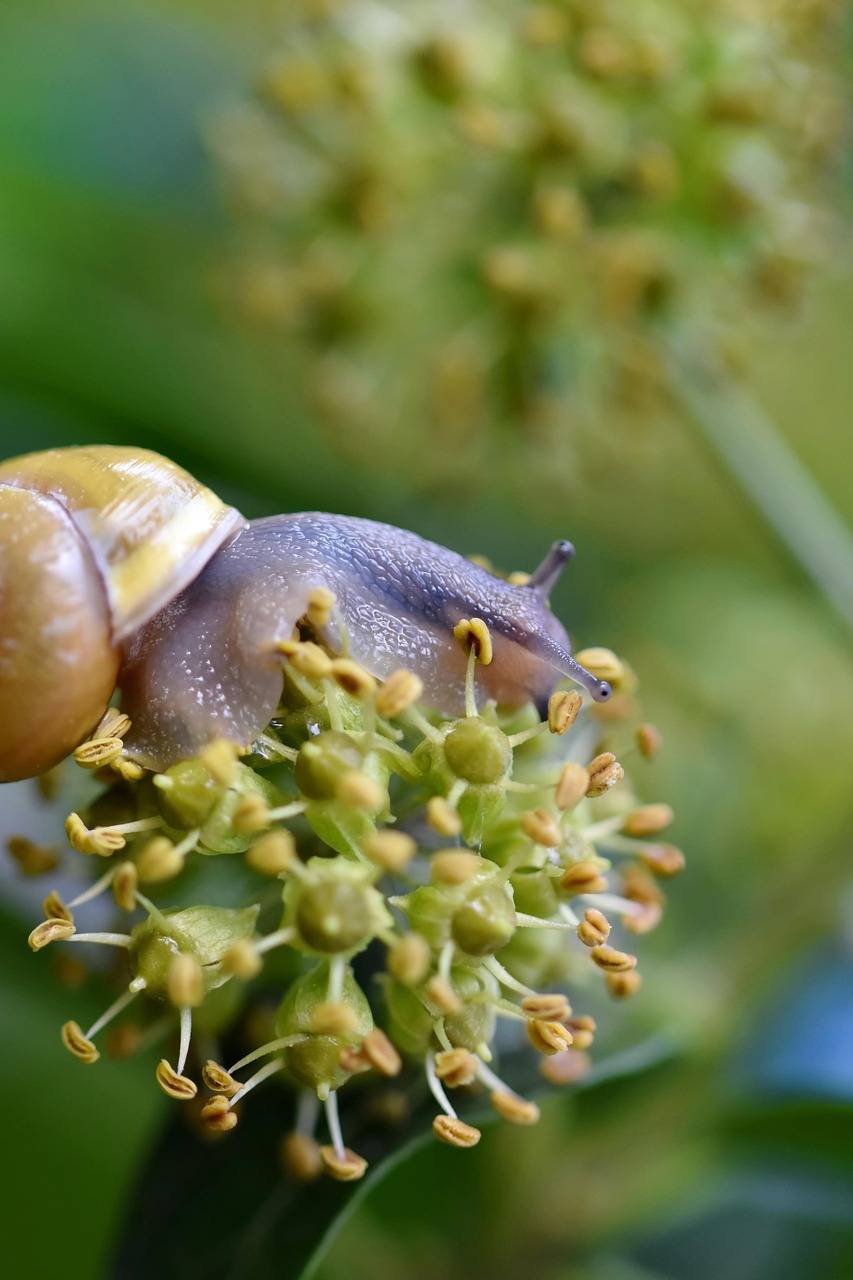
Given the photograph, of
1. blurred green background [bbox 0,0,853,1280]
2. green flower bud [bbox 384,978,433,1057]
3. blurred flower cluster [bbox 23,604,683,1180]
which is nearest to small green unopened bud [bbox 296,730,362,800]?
blurred flower cluster [bbox 23,604,683,1180]

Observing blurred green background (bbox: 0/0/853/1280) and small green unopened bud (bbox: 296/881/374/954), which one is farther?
blurred green background (bbox: 0/0/853/1280)

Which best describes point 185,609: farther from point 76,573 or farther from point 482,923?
point 482,923

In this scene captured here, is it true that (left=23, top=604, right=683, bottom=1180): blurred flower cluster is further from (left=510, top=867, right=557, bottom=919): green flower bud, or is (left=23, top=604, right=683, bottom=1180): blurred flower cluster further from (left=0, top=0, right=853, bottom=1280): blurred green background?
(left=0, top=0, right=853, bottom=1280): blurred green background

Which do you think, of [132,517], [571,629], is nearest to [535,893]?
[132,517]

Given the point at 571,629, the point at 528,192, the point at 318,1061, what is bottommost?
the point at 318,1061

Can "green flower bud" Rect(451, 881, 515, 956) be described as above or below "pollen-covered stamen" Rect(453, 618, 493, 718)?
below

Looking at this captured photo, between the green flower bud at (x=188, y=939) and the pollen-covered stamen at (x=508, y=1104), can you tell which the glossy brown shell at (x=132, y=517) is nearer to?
the green flower bud at (x=188, y=939)
